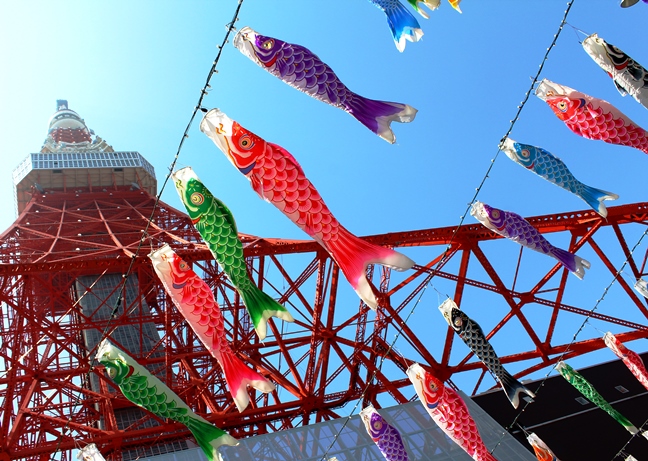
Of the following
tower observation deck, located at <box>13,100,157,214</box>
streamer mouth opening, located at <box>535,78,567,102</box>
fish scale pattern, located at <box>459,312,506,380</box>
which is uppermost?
tower observation deck, located at <box>13,100,157,214</box>

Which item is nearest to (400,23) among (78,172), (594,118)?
(594,118)

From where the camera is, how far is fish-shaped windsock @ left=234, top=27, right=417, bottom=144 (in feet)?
33.6

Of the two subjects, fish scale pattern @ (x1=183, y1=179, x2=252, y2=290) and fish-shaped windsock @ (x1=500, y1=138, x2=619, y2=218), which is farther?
fish-shaped windsock @ (x1=500, y1=138, x2=619, y2=218)

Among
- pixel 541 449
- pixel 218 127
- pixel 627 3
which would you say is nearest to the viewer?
pixel 627 3

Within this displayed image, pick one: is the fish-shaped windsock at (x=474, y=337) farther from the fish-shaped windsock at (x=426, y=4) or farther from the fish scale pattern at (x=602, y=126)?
the fish-shaped windsock at (x=426, y=4)

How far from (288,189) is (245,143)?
0.87 metres

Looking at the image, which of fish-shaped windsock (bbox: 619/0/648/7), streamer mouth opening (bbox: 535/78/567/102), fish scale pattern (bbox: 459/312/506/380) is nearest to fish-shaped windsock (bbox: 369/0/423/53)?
fish-shaped windsock (bbox: 619/0/648/7)

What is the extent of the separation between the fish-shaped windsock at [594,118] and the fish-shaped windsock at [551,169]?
955 mm

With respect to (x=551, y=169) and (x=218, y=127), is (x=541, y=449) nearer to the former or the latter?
(x=551, y=169)

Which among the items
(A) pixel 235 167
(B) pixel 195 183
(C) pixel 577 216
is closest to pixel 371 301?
(A) pixel 235 167

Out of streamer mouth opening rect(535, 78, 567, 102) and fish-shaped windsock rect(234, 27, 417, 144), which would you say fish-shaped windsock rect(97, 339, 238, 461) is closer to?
fish-shaped windsock rect(234, 27, 417, 144)

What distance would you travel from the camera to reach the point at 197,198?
10742mm

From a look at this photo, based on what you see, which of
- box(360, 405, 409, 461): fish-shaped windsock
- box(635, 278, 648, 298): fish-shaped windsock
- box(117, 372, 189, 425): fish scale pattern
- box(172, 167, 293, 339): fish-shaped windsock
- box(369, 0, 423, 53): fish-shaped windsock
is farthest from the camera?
box(635, 278, 648, 298): fish-shaped windsock

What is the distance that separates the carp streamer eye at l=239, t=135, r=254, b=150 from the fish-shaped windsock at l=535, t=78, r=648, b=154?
5.78 m
